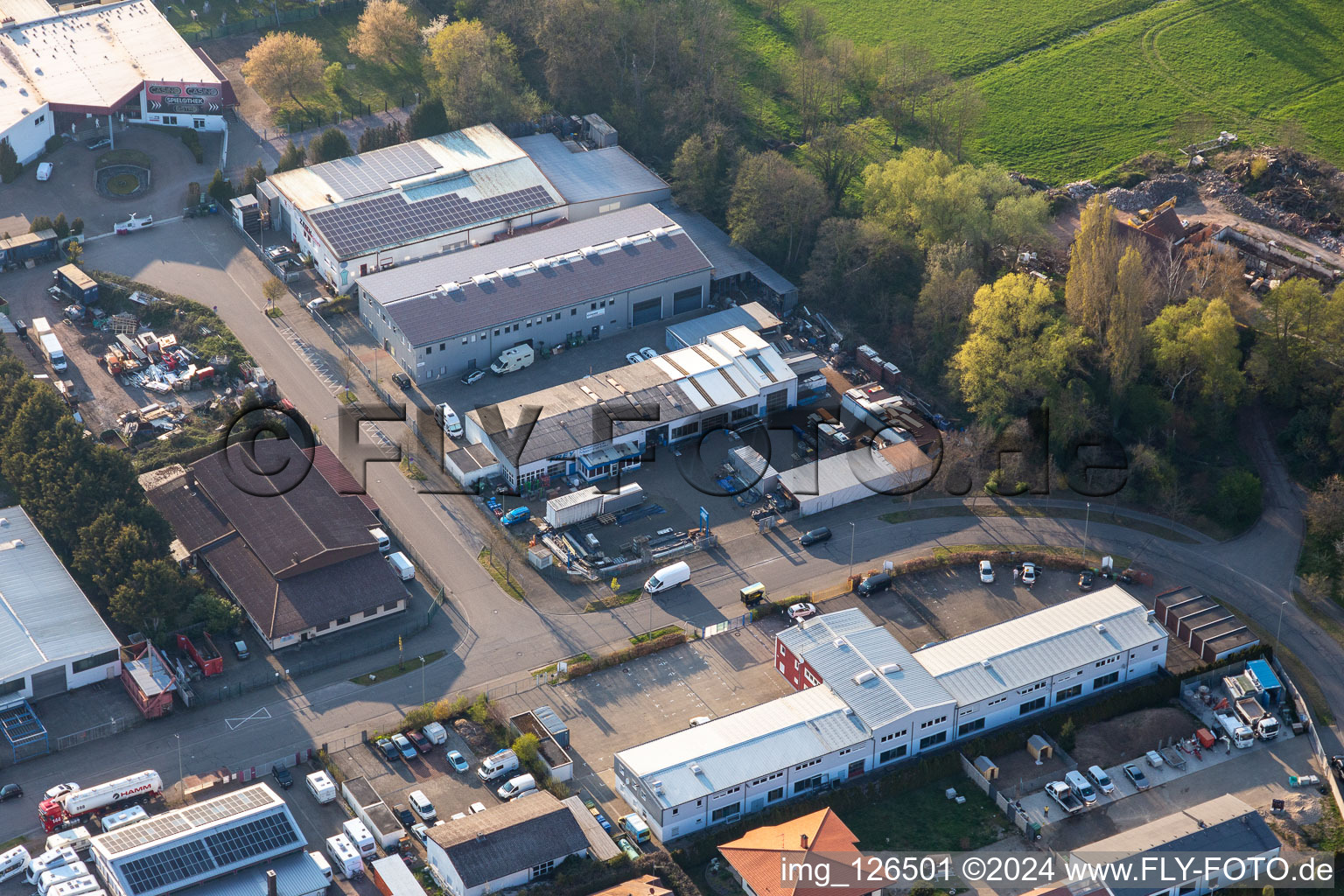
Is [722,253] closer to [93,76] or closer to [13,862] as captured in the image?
[93,76]

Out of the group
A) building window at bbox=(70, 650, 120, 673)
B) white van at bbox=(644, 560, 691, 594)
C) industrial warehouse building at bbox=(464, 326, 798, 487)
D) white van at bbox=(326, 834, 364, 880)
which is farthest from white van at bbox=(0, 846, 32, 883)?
industrial warehouse building at bbox=(464, 326, 798, 487)

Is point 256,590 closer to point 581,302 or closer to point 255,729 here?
point 255,729

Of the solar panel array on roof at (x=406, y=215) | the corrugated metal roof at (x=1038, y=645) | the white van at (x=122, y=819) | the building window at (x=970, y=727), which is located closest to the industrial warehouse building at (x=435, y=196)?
the solar panel array on roof at (x=406, y=215)

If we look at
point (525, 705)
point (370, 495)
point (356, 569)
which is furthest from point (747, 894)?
point (370, 495)

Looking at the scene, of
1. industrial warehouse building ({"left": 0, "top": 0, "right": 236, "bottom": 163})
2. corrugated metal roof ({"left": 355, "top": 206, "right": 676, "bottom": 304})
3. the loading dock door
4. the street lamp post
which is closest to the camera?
the street lamp post

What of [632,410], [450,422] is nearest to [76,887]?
[450,422]

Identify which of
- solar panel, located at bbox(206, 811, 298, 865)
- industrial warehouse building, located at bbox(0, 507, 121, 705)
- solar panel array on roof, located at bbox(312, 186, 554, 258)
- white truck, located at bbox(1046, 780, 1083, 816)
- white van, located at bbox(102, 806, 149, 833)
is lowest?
white truck, located at bbox(1046, 780, 1083, 816)

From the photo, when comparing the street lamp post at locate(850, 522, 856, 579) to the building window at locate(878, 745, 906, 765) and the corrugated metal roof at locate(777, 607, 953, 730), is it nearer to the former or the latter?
the corrugated metal roof at locate(777, 607, 953, 730)
